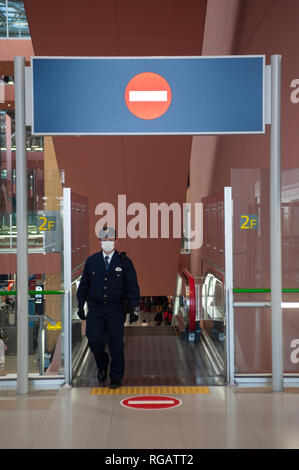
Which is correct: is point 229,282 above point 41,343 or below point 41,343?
above

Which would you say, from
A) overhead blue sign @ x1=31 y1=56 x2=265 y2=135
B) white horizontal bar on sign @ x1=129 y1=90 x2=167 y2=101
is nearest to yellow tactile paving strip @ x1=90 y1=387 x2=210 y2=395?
overhead blue sign @ x1=31 y1=56 x2=265 y2=135

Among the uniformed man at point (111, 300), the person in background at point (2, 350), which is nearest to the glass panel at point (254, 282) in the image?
the uniformed man at point (111, 300)

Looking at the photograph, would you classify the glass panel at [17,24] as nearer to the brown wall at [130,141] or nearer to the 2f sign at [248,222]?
the brown wall at [130,141]

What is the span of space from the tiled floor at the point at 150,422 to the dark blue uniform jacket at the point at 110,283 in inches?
31.4

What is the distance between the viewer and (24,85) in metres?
5.17

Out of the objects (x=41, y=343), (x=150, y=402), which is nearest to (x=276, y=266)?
(x=150, y=402)

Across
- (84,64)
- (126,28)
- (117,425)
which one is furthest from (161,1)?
(117,425)

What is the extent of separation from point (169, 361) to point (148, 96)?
3053 mm

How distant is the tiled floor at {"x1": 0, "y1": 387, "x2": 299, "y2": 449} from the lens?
3.96m

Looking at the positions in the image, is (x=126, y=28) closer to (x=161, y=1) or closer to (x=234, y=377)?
(x=161, y=1)

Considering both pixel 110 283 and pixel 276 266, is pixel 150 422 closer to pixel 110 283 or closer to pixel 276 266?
pixel 110 283

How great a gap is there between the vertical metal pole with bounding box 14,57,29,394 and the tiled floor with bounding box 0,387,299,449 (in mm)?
310

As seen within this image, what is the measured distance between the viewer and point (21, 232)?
5215 millimetres

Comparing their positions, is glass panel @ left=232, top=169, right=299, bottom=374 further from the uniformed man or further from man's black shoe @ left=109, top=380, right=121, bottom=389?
man's black shoe @ left=109, top=380, right=121, bottom=389
